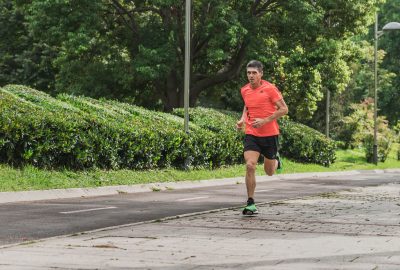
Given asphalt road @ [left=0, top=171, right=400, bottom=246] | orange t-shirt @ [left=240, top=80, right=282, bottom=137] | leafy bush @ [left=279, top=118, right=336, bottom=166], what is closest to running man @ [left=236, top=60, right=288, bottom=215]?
orange t-shirt @ [left=240, top=80, right=282, bottom=137]

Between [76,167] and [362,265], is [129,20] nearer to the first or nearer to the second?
[76,167]

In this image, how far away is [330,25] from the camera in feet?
120

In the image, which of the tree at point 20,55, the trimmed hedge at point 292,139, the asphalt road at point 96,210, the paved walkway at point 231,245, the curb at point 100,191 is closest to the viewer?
the paved walkway at point 231,245

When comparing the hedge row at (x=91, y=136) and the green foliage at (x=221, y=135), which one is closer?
the hedge row at (x=91, y=136)

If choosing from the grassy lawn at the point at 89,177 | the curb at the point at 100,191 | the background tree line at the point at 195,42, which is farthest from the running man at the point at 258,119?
the background tree line at the point at 195,42

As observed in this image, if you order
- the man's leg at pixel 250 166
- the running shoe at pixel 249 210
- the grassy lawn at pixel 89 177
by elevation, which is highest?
the man's leg at pixel 250 166

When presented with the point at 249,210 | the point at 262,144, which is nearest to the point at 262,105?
the point at 262,144

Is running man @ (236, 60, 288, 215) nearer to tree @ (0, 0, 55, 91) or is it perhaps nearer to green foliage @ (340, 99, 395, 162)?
tree @ (0, 0, 55, 91)

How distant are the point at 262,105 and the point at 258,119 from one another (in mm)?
227

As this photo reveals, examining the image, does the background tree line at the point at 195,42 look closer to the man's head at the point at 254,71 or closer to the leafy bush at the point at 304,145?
the leafy bush at the point at 304,145

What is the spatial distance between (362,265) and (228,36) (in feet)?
85.4

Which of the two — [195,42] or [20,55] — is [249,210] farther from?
[20,55]

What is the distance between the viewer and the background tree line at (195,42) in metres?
33.7

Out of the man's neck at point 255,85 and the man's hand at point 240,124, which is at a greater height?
the man's neck at point 255,85
